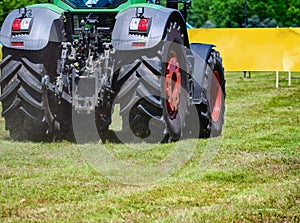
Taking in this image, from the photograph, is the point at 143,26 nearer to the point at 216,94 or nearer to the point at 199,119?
the point at 199,119

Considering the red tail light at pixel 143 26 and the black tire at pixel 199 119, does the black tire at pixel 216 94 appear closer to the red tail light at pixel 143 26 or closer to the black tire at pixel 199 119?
the black tire at pixel 199 119

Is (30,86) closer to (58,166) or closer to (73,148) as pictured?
(73,148)

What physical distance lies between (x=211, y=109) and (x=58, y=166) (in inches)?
138

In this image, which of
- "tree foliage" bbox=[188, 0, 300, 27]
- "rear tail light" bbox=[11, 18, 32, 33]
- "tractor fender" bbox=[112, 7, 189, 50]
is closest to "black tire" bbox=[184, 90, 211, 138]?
"tractor fender" bbox=[112, 7, 189, 50]

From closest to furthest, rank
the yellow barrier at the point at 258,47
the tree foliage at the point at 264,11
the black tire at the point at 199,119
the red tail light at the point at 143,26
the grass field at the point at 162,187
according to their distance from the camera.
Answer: the grass field at the point at 162,187, the red tail light at the point at 143,26, the black tire at the point at 199,119, the yellow barrier at the point at 258,47, the tree foliage at the point at 264,11

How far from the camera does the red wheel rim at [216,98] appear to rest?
11.4 metres

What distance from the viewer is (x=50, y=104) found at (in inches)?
382

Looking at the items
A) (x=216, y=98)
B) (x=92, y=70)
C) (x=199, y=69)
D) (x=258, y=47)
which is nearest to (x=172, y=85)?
(x=199, y=69)

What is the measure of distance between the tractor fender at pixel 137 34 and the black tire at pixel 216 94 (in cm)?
170

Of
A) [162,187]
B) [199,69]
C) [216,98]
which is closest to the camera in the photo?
[162,187]

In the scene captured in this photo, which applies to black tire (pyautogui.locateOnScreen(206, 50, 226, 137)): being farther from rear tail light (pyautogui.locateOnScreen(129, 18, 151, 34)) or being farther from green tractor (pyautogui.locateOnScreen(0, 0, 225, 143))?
rear tail light (pyautogui.locateOnScreen(129, 18, 151, 34))

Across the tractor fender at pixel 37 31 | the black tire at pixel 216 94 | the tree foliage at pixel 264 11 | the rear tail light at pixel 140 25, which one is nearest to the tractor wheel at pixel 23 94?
the tractor fender at pixel 37 31

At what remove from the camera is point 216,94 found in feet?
38.3

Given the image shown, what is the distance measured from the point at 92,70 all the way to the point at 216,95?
272cm
